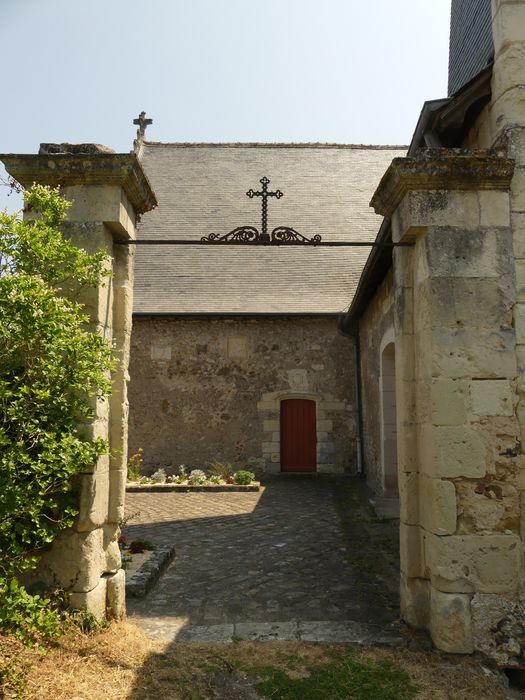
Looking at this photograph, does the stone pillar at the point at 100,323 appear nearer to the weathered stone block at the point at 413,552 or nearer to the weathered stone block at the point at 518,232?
the weathered stone block at the point at 413,552

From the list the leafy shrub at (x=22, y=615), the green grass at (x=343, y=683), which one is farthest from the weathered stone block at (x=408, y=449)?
the leafy shrub at (x=22, y=615)

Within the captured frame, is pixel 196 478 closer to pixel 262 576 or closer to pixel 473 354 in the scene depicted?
pixel 262 576

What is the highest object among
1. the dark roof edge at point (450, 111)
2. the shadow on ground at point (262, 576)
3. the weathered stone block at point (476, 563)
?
the dark roof edge at point (450, 111)

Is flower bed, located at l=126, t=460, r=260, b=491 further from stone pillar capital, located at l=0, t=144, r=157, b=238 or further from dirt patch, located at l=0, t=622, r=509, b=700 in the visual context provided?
A: stone pillar capital, located at l=0, t=144, r=157, b=238

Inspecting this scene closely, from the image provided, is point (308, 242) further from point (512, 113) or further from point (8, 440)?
point (8, 440)

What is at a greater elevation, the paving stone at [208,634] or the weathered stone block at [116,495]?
the weathered stone block at [116,495]

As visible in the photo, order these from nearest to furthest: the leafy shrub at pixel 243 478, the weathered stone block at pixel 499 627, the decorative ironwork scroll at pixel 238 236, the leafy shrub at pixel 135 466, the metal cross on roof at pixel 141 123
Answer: the weathered stone block at pixel 499 627 → the decorative ironwork scroll at pixel 238 236 → the leafy shrub at pixel 243 478 → the leafy shrub at pixel 135 466 → the metal cross on roof at pixel 141 123

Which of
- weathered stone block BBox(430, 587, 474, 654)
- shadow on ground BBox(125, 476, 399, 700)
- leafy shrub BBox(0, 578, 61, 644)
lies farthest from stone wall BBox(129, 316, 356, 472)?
leafy shrub BBox(0, 578, 61, 644)

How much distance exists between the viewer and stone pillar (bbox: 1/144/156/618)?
324 centimetres

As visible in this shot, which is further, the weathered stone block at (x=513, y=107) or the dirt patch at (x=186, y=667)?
the weathered stone block at (x=513, y=107)

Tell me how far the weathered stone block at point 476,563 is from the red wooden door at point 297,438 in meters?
7.99

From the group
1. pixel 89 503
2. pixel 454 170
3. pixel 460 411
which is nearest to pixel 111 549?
pixel 89 503

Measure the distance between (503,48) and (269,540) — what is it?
15.9ft

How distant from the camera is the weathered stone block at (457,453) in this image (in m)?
3.34
